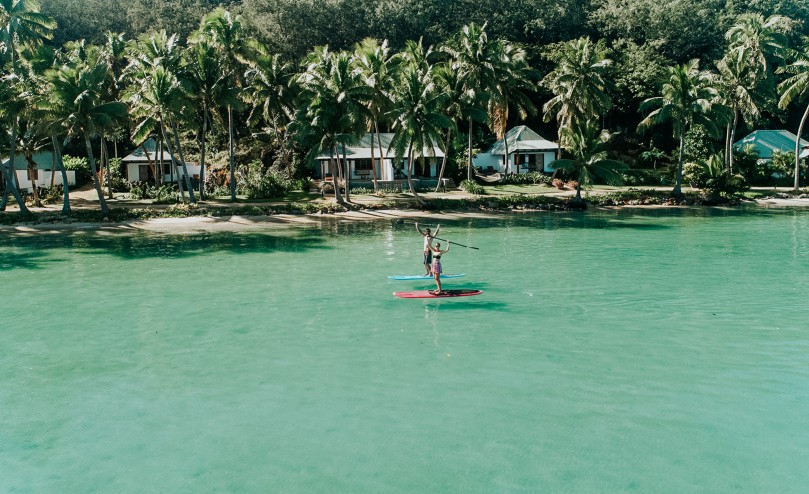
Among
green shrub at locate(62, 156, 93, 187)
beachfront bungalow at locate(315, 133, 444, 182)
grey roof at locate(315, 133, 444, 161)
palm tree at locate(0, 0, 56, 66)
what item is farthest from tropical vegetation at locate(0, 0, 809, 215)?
green shrub at locate(62, 156, 93, 187)

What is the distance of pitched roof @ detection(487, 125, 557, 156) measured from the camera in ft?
202

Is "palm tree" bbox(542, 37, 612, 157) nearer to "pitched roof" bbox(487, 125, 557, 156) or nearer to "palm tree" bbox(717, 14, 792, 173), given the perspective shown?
"pitched roof" bbox(487, 125, 557, 156)

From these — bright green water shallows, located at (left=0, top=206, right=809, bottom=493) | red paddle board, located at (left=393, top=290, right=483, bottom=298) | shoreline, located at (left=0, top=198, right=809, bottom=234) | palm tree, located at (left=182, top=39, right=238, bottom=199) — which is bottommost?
bright green water shallows, located at (left=0, top=206, right=809, bottom=493)

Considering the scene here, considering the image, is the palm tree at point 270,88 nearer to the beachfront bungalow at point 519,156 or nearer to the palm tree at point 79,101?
the palm tree at point 79,101

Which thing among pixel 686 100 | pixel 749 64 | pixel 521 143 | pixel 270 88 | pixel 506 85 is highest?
pixel 749 64

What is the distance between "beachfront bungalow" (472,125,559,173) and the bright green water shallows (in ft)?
114

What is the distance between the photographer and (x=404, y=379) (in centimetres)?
1482

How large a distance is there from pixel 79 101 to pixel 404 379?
Result: 109 feet

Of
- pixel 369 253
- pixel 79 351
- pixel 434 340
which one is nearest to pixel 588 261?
pixel 369 253

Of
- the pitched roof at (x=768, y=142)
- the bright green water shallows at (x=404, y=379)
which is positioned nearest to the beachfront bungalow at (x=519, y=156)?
the pitched roof at (x=768, y=142)

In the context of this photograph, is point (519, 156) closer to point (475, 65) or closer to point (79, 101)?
point (475, 65)

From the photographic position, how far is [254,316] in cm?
2052

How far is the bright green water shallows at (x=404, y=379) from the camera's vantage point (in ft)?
36.0

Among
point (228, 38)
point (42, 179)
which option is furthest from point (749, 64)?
point (42, 179)
